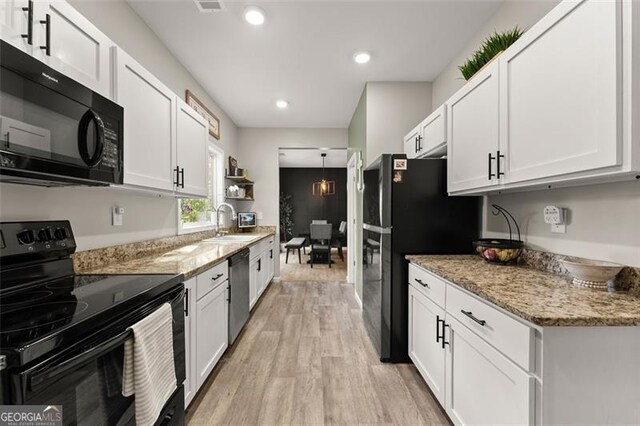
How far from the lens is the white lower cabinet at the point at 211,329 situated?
1.79 metres

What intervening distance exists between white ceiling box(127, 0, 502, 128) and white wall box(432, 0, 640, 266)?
1.32 ft

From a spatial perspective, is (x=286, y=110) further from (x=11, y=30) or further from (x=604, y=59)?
(x=604, y=59)

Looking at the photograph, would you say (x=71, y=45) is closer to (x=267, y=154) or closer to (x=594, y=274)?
(x=594, y=274)

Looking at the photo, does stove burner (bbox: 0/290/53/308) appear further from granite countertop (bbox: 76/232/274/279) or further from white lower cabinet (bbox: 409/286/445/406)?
white lower cabinet (bbox: 409/286/445/406)

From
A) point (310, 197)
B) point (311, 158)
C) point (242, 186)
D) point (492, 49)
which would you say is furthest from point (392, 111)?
point (310, 197)

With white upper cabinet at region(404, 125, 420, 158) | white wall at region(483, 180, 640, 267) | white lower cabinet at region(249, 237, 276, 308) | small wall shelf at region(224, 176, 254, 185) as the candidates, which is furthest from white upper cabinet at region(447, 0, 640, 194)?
small wall shelf at region(224, 176, 254, 185)

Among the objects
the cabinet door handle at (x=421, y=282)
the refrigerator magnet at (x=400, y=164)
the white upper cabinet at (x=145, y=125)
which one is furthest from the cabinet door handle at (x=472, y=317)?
the white upper cabinet at (x=145, y=125)

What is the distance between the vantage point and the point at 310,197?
9.36 meters

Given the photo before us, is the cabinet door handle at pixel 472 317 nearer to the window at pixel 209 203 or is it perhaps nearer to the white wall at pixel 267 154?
the window at pixel 209 203

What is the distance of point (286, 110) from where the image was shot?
4.11 metres

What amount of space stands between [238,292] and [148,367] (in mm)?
1586

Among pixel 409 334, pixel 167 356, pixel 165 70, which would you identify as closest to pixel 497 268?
pixel 409 334

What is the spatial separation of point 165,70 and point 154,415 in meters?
2.67

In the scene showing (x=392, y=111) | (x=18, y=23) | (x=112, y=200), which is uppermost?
(x=392, y=111)
